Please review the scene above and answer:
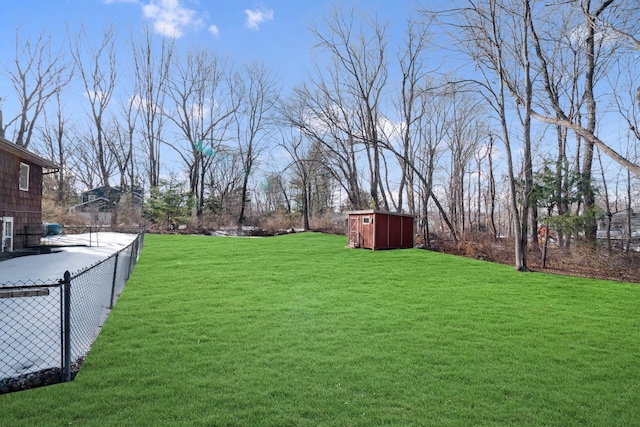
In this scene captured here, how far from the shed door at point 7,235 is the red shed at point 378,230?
12.0 meters

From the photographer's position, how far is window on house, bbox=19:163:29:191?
43.1 ft

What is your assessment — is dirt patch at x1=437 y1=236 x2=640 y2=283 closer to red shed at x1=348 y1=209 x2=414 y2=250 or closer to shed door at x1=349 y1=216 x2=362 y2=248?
red shed at x1=348 y1=209 x2=414 y2=250

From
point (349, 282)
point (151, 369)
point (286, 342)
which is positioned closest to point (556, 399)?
point (286, 342)

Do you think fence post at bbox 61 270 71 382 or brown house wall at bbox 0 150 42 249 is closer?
fence post at bbox 61 270 71 382

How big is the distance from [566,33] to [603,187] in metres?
5.39

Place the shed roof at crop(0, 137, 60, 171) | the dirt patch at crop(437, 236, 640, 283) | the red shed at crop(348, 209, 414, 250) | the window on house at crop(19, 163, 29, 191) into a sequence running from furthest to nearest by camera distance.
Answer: the red shed at crop(348, 209, 414, 250) → the window on house at crop(19, 163, 29, 191) → the shed roof at crop(0, 137, 60, 171) → the dirt patch at crop(437, 236, 640, 283)

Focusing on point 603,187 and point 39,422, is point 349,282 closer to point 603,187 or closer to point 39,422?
point 39,422

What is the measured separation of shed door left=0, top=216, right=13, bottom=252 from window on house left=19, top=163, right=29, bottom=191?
150cm

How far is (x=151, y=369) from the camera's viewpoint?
137 inches

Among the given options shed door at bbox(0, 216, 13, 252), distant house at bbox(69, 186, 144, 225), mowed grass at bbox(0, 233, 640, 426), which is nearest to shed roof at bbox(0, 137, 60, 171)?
shed door at bbox(0, 216, 13, 252)

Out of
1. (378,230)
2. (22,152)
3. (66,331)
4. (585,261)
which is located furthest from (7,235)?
(585,261)

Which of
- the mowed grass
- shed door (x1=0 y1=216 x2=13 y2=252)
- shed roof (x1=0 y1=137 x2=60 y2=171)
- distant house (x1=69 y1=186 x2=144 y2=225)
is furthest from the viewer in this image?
distant house (x1=69 y1=186 x2=144 y2=225)

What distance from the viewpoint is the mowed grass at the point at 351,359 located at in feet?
9.10

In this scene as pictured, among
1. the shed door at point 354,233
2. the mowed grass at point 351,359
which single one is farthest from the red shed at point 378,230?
the mowed grass at point 351,359
